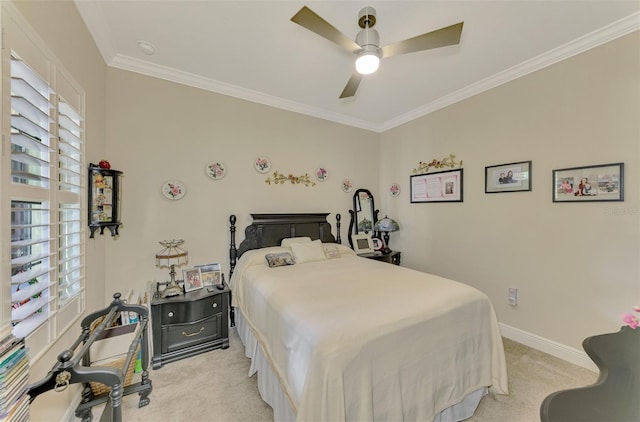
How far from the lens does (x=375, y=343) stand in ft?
4.17

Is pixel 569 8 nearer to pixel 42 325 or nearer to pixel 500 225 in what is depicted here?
pixel 500 225

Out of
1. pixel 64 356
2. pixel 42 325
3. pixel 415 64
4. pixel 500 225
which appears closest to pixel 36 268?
pixel 42 325

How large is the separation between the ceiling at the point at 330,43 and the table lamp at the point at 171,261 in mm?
1757

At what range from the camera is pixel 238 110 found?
9.89ft

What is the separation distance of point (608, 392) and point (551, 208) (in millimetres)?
1835

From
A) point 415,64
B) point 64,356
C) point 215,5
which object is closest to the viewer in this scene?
point 64,356

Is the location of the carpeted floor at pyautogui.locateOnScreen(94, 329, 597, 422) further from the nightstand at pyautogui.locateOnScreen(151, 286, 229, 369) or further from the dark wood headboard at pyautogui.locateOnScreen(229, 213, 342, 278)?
the dark wood headboard at pyautogui.locateOnScreen(229, 213, 342, 278)

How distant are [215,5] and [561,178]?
10.7 ft

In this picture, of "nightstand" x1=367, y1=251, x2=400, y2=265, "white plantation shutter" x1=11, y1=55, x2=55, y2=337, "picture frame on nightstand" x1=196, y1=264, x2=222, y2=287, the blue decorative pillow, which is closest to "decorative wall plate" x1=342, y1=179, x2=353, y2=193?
"nightstand" x1=367, y1=251, x2=400, y2=265

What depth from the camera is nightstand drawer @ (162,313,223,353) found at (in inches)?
86.3

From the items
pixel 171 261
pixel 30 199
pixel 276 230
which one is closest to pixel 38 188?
pixel 30 199

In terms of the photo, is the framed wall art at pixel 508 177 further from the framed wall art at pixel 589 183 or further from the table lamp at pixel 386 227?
the table lamp at pixel 386 227

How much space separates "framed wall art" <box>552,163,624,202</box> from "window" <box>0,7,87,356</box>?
3.70 metres

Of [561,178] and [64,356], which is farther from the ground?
[561,178]
